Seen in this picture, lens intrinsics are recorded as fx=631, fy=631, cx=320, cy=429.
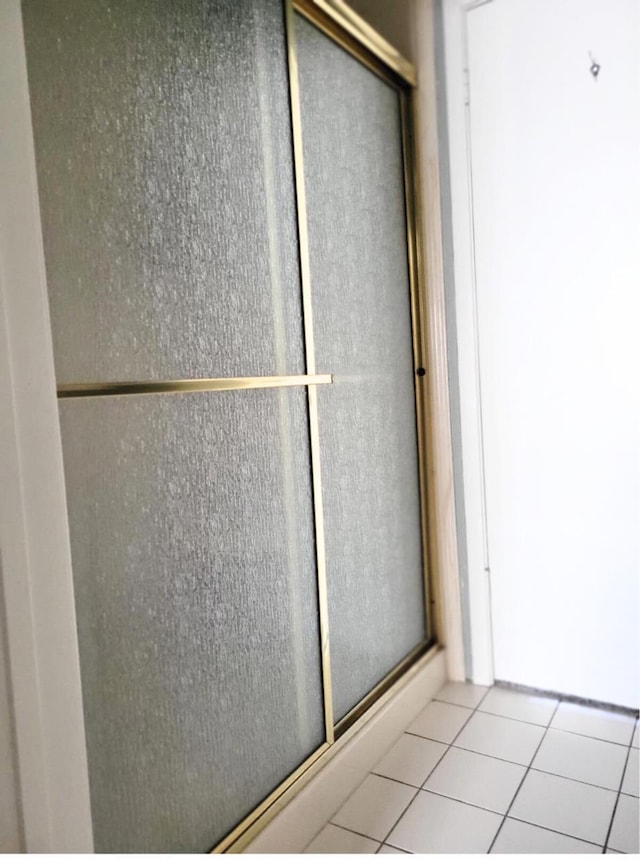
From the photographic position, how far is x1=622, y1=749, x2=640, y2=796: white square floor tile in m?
1.65

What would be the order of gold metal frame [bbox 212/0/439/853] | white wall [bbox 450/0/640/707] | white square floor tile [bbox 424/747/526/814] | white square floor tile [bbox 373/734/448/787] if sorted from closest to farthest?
1. gold metal frame [bbox 212/0/439/853]
2. white square floor tile [bbox 424/747/526/814]
3. white square floor tile [bbox 373/734/448/787]
4. white wall [bbox 450/0/640/707]

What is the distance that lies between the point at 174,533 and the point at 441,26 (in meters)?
1.94

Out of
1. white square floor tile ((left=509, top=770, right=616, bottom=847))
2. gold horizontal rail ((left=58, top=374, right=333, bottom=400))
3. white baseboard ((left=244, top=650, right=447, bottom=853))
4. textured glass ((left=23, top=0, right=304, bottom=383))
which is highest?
textured glass ((left=23, top=0, right=304, bottom=383))

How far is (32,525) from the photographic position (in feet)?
3.03

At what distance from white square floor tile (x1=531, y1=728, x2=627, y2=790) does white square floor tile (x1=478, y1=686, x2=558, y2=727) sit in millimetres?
100

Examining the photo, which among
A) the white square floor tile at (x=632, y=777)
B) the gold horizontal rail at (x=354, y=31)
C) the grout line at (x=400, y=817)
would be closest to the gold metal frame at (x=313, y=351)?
the gold horizontal rail at (x=354, y=31)

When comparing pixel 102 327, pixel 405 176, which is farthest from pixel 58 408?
Answer: pixel 405 176

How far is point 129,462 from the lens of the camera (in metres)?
1.14

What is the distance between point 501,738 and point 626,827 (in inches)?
17.5

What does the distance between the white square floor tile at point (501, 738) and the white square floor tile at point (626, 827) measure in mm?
270

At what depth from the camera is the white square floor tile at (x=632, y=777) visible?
1650 mm

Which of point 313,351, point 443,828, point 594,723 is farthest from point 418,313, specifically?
point 443,828

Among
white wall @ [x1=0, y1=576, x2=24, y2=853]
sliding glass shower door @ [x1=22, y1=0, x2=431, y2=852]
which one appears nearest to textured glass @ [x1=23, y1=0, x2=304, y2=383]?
sliding glass shower door @ [x1=22, y1=0, x2=431, y2=852]

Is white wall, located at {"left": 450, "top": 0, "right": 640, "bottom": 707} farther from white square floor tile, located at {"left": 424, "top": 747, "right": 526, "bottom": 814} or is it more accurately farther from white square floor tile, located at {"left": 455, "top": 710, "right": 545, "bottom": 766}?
white square floor tile, located at {"left": 424, "top": 747, "right": 526, "bottom": 814}
